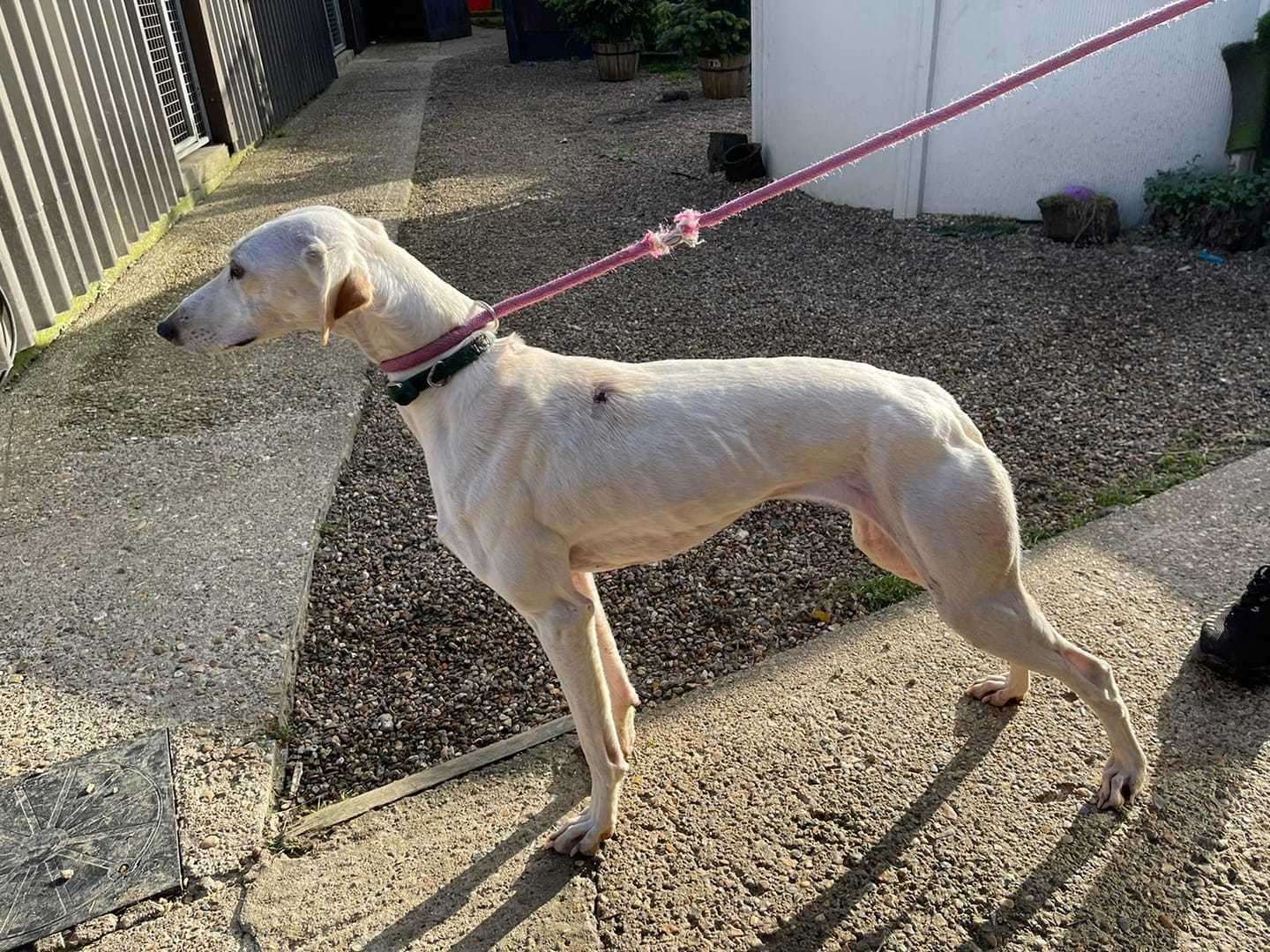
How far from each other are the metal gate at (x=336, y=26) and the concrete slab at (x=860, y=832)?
2205 centimetres

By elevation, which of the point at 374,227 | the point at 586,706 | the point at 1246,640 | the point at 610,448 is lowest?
the point at 1246,640

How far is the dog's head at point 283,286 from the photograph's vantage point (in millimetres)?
2273

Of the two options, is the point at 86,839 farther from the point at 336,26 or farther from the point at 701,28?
the point at 336,26

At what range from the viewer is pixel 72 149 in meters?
6.80

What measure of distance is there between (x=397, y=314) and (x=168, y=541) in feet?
7.72

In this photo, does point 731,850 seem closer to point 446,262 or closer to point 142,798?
point 142,798

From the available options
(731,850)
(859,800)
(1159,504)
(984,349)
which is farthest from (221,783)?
(984,349)

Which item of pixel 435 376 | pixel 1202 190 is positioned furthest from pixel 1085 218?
pixel 435 376

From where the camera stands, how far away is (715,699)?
120 inches

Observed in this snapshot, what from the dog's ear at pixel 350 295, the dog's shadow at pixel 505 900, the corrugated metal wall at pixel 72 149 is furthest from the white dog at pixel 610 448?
the corrugated metal wall at pixel 72 149

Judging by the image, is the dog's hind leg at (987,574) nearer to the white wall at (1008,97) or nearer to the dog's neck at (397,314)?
the dog's neck at (397,314)

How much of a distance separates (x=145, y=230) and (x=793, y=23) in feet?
20.8

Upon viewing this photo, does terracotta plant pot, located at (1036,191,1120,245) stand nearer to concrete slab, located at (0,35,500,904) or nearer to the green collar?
concrete slab, located at (0,35,500,904)

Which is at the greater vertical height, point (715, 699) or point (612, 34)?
point (612, 34)
